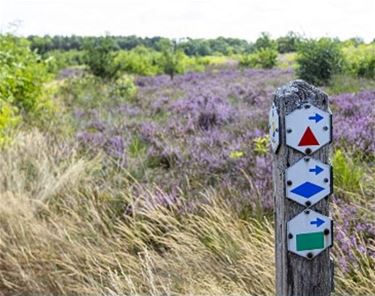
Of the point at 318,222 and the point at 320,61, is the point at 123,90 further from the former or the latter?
the point at 318,222

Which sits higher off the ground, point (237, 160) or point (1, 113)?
point (1, 113)

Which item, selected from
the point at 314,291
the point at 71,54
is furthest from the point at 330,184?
the point at 71,54

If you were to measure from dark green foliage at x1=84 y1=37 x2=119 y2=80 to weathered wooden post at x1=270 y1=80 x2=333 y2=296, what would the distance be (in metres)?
20.1

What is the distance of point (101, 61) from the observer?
2147cm

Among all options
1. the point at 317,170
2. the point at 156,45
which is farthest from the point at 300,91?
the point at 156,45

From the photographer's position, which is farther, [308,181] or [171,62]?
[171,62]

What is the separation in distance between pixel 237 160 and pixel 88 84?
1493 cm

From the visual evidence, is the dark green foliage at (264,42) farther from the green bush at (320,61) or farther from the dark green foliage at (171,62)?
the green bush at (320,61)

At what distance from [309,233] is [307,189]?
16cm

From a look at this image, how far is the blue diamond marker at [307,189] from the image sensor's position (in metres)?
1.78

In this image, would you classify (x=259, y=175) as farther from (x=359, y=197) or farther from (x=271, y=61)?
(x=271, y=61)

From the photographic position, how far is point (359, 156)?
5.13m

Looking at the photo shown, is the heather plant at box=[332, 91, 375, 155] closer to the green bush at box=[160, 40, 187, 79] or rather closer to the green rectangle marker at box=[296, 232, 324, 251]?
the green rectangle marker at box=[296, 232, 324, 251]

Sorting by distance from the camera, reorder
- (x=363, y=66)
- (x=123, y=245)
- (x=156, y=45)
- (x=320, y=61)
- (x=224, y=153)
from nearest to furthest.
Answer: (x=123, y=245)
(x=224, y=153)
(x=320, y=61)
(x=363, y=66)
(x=156, y=45)
